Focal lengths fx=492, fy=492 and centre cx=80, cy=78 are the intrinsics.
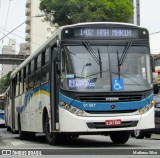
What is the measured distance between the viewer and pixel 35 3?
381 ft

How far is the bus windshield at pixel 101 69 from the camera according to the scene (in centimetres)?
1320

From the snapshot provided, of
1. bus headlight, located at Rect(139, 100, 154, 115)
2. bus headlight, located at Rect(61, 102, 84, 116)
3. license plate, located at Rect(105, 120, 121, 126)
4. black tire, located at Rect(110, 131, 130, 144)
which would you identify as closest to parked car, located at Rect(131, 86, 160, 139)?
black tire, located at Rect(110, 131, 130, 144)

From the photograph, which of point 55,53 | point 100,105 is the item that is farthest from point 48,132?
point 100,105

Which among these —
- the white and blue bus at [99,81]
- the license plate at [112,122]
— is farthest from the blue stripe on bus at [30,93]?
the license plate at [112,122]

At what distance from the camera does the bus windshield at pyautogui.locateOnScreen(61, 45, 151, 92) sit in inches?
520

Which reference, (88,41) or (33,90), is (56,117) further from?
(33,90)

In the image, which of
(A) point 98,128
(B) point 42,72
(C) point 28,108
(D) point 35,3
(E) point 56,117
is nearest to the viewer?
(A) point 98,128

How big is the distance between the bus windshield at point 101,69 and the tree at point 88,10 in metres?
27.4

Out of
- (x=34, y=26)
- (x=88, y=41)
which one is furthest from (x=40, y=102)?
(x=34, y=26)

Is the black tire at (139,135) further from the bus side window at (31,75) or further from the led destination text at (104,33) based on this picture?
the led destination text at (104,33)

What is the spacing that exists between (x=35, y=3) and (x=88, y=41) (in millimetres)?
104297

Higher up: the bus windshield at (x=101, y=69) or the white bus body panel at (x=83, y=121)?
the bus windshield at (x=101, y=69)

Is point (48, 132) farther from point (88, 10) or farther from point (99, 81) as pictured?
point (88, 10)

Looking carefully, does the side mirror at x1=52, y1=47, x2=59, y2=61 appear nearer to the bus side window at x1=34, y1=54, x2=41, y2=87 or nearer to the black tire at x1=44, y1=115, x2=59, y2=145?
the black tire at x1=44, y1=115, x2=59, y2=145
